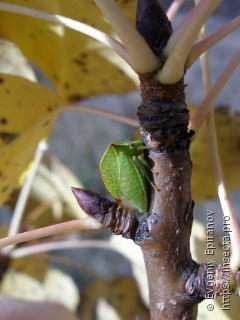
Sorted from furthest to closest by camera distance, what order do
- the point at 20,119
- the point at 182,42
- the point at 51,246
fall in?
the point at 51,246 → the point at 20,119 → the point at 182,42

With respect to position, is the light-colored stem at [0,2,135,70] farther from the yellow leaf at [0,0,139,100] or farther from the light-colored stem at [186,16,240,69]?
the yellow leaf at [0,0,139,100]

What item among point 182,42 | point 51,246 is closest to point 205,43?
point 182,42

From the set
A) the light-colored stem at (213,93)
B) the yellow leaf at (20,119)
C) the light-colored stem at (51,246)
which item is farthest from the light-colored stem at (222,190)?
the light-colored stem at (51,246)

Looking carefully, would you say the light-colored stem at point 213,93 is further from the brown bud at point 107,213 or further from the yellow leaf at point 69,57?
the yellow leaf at point 69,57

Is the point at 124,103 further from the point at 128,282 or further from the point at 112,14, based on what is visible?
the point at 112,14

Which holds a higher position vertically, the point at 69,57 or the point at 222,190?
the point at 69,57

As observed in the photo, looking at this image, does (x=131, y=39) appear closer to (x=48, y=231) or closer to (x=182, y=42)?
(x=182, y=42)

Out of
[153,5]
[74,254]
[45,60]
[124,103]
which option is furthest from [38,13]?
[74,254]

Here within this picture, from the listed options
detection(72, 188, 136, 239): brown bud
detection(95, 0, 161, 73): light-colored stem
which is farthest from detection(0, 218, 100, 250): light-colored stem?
detection(95, 0, 161, 73): light-colored stem

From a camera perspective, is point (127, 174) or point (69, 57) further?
point (69, 57)
